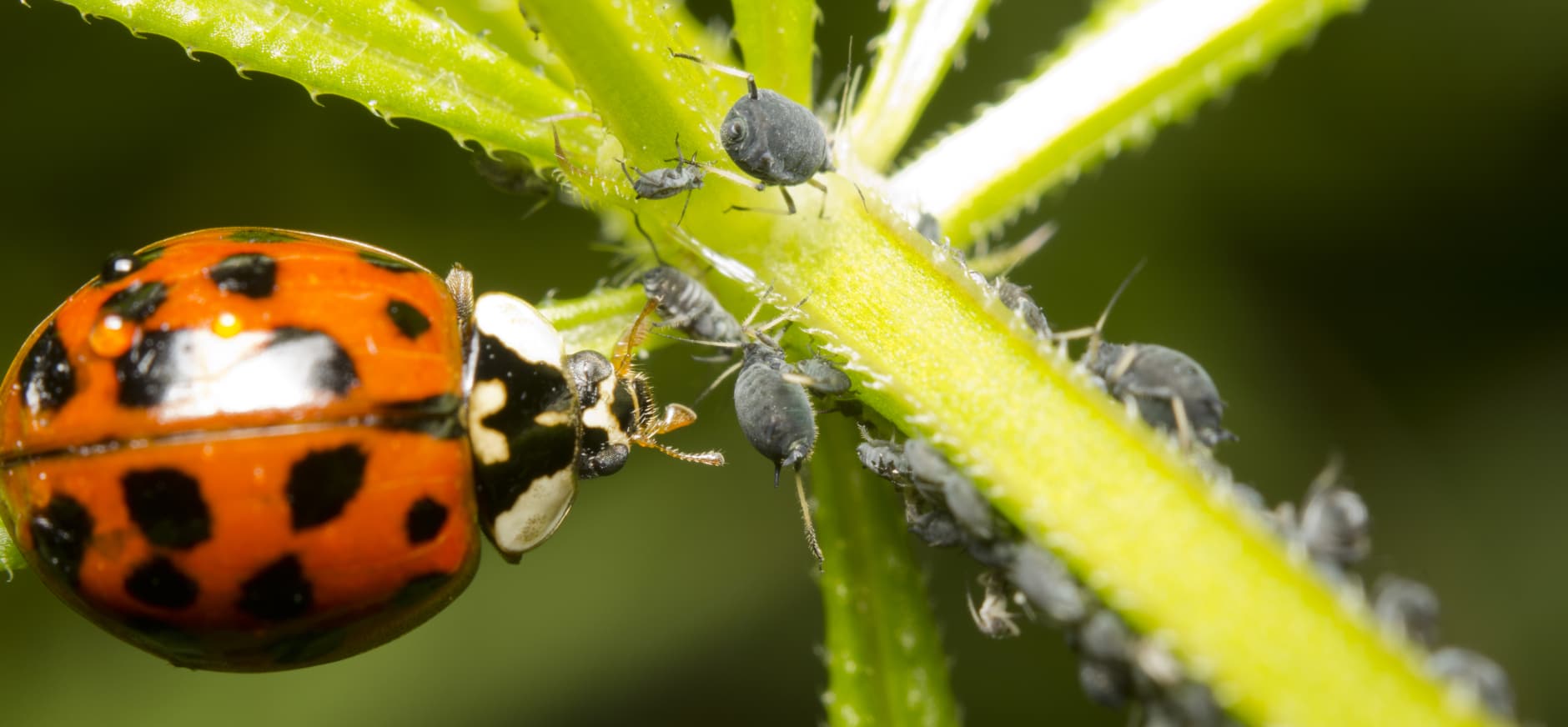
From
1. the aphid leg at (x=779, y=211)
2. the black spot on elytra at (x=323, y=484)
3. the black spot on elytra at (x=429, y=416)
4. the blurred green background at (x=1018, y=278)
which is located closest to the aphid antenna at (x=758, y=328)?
the aphid leg at (x=779, y=211)

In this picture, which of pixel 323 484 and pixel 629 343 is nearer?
pixel 323 484

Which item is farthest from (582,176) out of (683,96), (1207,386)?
(1207,386)

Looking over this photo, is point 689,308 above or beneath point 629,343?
above

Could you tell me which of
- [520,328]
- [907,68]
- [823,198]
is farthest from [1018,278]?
[520,328]

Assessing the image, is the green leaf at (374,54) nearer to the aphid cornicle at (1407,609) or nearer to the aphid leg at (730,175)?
the aphid leg at (730,175)

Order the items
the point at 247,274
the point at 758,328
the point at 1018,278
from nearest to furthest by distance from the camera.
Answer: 1. the point at 247,274
2. the point at 758,328
3. the point at 1018,278

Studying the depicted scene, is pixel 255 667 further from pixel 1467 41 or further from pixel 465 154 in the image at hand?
pixel 1467 41

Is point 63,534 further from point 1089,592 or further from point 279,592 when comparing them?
point 1089,592
